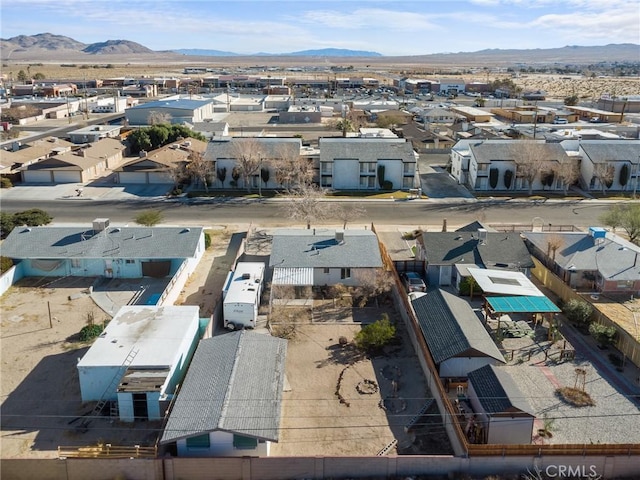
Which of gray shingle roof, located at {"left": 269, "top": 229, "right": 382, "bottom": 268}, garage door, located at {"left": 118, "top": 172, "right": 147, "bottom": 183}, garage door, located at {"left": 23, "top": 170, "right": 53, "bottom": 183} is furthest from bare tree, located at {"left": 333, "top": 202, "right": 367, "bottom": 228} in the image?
garage door, located at {"left": 23, "top": 170, "right": 53, "bottom": 183}

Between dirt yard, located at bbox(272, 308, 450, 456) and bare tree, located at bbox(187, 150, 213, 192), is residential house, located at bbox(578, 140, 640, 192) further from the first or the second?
bare tree, located at bbox(187, 150, 213, 192)

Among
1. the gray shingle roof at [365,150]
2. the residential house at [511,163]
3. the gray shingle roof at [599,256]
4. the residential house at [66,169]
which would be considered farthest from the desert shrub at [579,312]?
the residential house at [66,169]

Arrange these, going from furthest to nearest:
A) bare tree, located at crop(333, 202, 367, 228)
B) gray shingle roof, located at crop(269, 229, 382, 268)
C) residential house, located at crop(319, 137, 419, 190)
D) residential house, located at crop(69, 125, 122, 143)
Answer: residential house, located at crop(69, 125, 122, 143), residential house, located at crop(319, 137, 419, 190), bare tree, located at crop(333, 202, 367, 228), gray shingle roof, located at crop(269, 229, 382, 268)

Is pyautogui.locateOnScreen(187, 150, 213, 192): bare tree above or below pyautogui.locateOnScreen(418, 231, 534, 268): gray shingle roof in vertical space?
above

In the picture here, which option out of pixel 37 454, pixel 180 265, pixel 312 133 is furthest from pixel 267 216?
pixel 312 133

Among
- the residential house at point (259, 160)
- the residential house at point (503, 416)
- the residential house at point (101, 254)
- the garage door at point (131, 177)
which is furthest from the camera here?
the garage door at point (131, 177)

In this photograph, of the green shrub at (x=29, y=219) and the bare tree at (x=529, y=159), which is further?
the bare tree at (x=529, y=159)

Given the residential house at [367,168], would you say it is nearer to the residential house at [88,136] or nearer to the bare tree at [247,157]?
the bare tree at [247,157]
